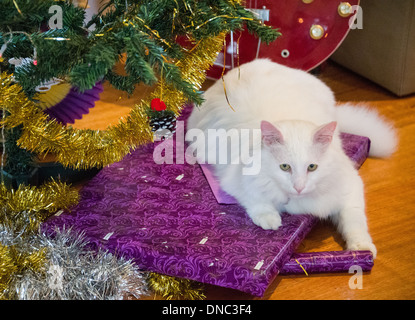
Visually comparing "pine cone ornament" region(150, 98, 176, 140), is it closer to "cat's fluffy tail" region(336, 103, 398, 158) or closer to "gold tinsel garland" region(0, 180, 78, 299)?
"gold tinsel garland" region(0, 180, 78, 299)

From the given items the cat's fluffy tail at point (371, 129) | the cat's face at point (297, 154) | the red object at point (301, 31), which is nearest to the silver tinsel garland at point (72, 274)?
the cat's face at point (297, 154)

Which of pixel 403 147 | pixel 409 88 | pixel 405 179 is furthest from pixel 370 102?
pixel 405 179

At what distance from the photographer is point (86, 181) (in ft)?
5.77

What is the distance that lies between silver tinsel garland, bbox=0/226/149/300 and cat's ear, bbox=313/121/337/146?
21.2 inches

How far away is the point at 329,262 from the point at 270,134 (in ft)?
1.17

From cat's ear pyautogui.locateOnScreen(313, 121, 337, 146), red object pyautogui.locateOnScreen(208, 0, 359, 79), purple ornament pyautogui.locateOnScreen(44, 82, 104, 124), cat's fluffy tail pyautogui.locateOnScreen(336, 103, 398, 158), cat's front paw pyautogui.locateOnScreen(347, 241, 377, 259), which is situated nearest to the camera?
cat's ear pyautogui.locateOnScreen(313, 121, 337, 146)

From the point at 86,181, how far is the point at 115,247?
0.43m

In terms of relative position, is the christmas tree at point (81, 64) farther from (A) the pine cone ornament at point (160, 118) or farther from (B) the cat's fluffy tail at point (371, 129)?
(B) the cat's fluffy tail at point (371, 129)

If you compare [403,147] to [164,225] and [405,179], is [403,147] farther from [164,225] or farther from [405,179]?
[164,225]

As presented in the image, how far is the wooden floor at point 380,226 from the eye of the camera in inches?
52.9

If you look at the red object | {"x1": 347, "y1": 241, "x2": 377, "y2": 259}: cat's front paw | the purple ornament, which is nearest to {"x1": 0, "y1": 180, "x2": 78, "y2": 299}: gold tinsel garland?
the purple ornament

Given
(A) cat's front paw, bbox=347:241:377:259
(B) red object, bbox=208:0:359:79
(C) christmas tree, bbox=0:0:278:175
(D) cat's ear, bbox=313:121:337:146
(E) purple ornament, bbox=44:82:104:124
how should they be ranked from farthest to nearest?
(B) red object, bbox=208:0:359:79 < (E) purple ornament, bbox=44:82:104:124 < (A) cat's front paw, bbox=347:241:377:259 < (D) cat's ear, bbox=313:121:337:146 < (C) christmas tree, bbox=0:0:278:175

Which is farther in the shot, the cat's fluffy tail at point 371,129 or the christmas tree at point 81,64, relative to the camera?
the cat's fluffy tail at point 371,129

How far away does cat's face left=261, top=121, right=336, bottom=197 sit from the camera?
131cm
